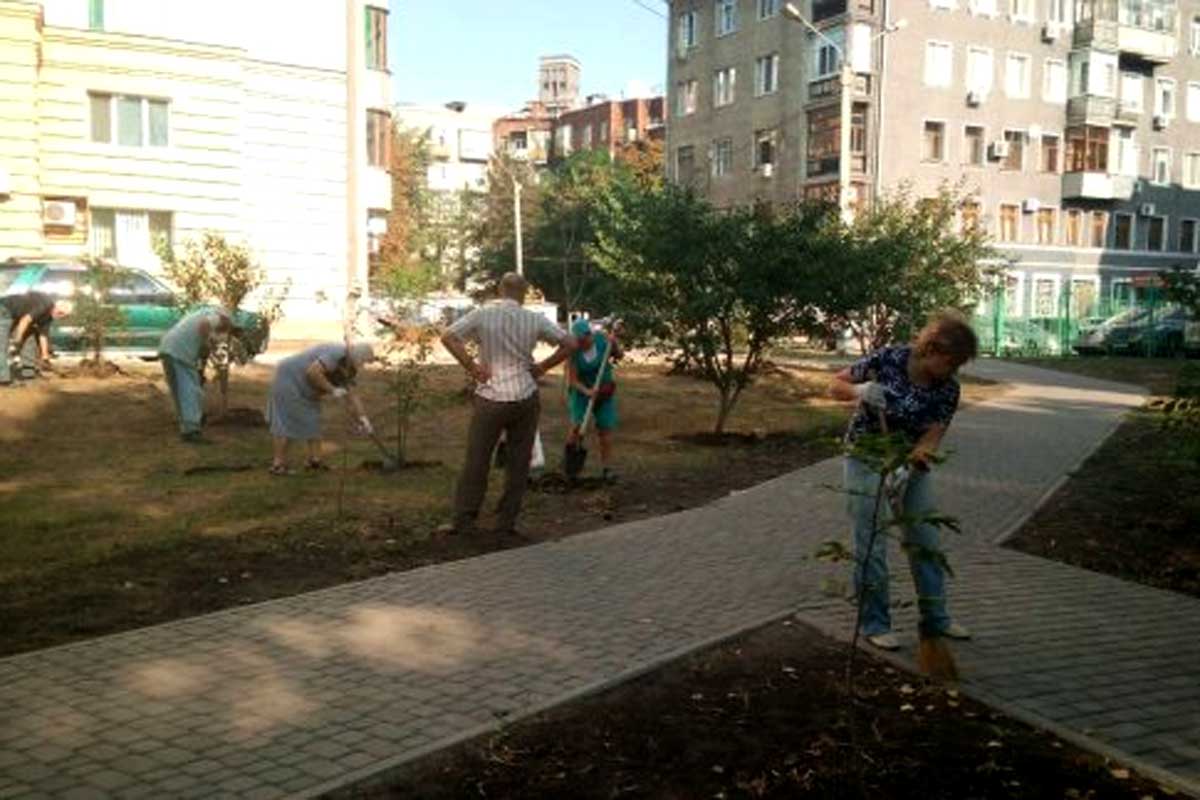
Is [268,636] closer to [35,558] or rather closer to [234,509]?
[35,558]

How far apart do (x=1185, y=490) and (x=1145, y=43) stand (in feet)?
160

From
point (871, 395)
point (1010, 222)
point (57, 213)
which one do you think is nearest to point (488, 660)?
point (871, 395)

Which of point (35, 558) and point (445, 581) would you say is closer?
point (445, 581)

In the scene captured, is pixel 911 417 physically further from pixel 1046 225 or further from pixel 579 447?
pixel 1046 225

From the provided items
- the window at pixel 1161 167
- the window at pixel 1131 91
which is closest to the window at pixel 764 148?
the window at pixel 1131 91

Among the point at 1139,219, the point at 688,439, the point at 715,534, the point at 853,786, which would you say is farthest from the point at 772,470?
the point at 1139,219

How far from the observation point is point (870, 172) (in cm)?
4575

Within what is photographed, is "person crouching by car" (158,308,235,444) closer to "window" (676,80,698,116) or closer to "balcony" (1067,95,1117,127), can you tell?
"balcony" (1067,95,1117,127)

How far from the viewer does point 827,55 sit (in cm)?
4691

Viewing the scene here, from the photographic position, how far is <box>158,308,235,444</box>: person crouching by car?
11.3 m

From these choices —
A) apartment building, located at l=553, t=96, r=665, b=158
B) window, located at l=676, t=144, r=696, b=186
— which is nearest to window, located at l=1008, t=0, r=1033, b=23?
window, located at l=676, t=144, r=696, b=186

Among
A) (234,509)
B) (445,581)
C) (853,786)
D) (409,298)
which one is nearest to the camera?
(853,786)

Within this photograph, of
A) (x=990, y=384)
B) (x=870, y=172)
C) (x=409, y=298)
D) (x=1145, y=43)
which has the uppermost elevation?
(x=1145, y=43)

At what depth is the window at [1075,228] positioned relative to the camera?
5062 centimetres
